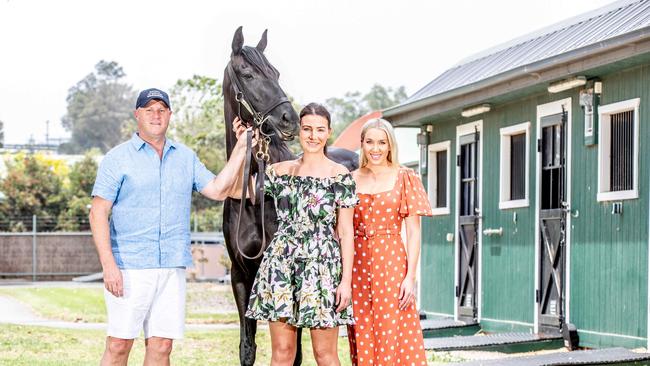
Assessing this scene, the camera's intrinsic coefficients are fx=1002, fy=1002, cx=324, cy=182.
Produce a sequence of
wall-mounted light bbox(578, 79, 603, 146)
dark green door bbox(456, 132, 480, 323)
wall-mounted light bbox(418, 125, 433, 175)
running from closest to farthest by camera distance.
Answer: wall-mounted light bbox(578, 79, 603, 146), dark green door bbox(456, 132, 480, 323), wall-mounted light bbox(418, 125, 433, 175)

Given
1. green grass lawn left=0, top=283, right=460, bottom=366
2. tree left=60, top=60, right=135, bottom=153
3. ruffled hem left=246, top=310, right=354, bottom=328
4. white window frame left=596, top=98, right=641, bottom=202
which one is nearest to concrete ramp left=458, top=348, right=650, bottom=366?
green grass lawn left=0, top=283, right=460, bottom=366

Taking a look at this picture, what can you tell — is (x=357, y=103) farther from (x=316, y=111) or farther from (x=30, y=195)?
(x=316, y=111)

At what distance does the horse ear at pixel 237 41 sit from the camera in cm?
562

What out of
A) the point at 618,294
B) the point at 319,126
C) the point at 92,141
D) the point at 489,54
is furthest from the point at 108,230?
the point at 92,141

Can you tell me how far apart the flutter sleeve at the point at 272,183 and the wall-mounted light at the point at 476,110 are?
7350mm

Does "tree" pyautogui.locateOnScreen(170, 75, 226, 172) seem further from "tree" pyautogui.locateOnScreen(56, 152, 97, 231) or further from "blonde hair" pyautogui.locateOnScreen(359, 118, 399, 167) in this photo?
"blonde hair" pyautogui.locateOnScreen(359, 118, 399, 167)

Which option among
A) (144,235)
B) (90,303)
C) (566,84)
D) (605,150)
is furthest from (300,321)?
(90,303)

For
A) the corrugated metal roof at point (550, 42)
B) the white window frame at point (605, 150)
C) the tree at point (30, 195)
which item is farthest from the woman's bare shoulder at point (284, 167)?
the tree at point (30, 195)

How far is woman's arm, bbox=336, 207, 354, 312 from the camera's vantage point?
4.88 meters

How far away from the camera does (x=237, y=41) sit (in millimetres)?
5625

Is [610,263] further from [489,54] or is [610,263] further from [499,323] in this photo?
[489,54]

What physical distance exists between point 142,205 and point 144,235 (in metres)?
0.15

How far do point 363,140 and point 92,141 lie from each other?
10356cm

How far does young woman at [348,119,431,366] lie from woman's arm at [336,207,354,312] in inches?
15.5
